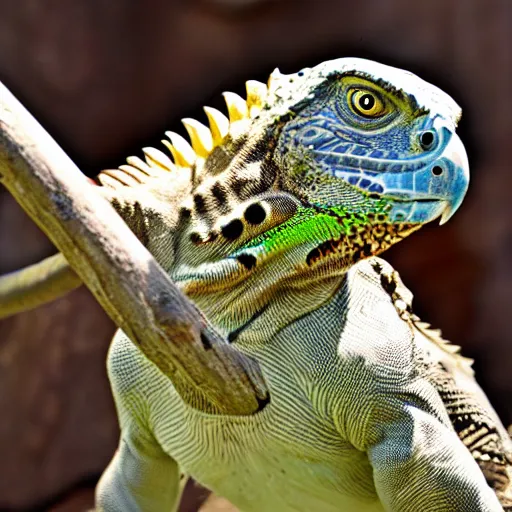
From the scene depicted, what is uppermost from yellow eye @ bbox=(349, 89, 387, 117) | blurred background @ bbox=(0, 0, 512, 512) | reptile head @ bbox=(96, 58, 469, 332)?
yellow eye @ bbox=(349, 89, 387, 117)

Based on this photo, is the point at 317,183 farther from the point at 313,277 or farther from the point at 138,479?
the point at 138,479

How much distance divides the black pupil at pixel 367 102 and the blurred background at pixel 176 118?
4057 mm

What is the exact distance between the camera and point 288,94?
128 inches

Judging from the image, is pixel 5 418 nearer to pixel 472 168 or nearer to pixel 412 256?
pixel 412 256

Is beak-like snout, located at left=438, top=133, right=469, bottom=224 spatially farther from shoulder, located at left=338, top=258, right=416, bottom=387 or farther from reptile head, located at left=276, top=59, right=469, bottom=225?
shoulder, located at left=338, top=258, right=416, bottom=387

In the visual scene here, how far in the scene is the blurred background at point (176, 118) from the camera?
6.94 m

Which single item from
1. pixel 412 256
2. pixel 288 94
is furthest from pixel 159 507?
pixel 412 256

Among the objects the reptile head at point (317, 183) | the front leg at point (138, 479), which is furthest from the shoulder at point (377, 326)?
the front leg at point (138, 479)

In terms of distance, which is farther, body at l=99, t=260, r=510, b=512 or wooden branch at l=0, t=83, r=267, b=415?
body at l=99, t=260, r=510, b=512

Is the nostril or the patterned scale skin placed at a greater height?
the nostril

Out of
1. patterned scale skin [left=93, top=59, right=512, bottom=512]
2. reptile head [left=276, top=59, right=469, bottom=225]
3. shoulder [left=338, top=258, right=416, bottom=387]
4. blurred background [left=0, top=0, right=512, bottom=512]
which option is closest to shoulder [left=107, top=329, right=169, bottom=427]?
patterned scale skin [left=93, top=59, right=512, bottom=512]

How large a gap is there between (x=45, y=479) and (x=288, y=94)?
15.1 feet

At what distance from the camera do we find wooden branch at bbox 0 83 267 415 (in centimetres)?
255

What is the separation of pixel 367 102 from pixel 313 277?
1.90 feet
